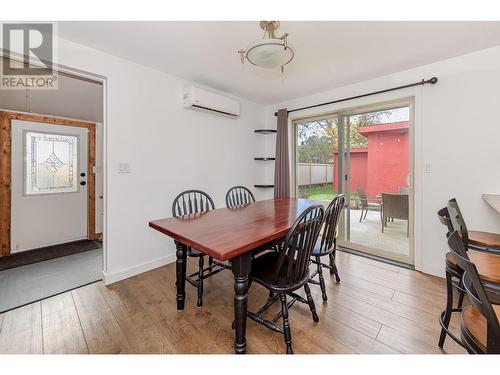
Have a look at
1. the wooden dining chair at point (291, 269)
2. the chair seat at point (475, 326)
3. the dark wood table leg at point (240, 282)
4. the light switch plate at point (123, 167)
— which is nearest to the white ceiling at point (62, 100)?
the light switch plate at point (123, 167)

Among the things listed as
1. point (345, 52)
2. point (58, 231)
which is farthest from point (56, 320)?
point (345, 52)

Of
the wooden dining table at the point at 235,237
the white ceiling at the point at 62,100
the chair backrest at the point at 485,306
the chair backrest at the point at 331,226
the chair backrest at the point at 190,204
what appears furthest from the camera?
the white ceiling at the point at 62,100

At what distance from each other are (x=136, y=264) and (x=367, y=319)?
2.30 m

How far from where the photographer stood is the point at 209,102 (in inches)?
112

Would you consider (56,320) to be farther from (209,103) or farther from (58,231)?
(209,103)

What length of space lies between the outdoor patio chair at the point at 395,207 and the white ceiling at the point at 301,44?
153 centimetres

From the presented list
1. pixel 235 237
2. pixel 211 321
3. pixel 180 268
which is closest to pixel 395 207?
pixel 235 237

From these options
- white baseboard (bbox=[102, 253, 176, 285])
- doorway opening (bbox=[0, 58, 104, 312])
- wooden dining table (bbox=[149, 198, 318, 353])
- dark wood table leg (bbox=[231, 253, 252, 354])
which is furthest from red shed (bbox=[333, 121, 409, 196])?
doorway opening (bbox=[0, 58, 104, 312])

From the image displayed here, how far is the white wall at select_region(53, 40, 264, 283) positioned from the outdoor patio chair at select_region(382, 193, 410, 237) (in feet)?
7.76

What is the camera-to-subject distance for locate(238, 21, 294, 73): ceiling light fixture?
134cm

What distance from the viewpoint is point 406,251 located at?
8.86 feet

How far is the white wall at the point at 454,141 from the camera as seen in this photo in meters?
2.06

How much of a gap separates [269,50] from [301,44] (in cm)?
80

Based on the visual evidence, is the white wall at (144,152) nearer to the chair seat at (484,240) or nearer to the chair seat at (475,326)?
the chair seat at (475,326)
